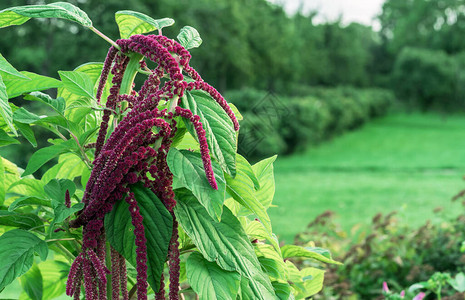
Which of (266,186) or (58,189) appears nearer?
(58,189)

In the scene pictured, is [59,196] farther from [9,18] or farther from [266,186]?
[266,186]

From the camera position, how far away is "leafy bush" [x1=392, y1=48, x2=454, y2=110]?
2214cm

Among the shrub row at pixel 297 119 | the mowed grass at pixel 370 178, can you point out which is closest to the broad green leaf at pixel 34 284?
the mowed grass at pixel 370 178

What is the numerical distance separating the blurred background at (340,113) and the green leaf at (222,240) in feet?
3.83

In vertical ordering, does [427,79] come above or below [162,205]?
below

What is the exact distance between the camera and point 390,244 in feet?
12.4

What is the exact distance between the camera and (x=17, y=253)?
2.66ft

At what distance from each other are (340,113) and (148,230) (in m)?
16.9

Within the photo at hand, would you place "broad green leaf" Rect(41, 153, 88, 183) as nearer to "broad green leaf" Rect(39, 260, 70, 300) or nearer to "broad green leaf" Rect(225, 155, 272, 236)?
"broad green leaf" Rect(39, 260, 70, 300)

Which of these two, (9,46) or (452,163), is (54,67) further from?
(452,163)

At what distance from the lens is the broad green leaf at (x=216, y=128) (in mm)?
773

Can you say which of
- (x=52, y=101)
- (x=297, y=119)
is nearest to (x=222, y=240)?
(x=52, y=101)

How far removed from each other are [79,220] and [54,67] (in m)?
14.9

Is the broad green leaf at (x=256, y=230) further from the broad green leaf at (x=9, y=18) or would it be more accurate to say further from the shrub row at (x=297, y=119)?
the shrub row at (x=297, y=119)
